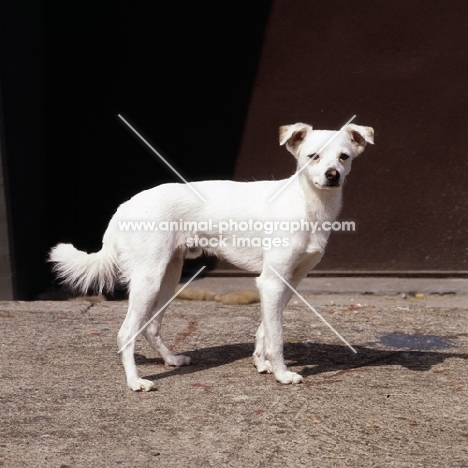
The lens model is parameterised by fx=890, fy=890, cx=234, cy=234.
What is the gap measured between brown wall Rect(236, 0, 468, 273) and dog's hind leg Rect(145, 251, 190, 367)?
85.4 inches

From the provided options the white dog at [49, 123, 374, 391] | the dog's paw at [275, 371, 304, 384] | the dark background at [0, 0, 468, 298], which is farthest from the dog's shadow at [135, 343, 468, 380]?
the dark background at [0, 0, 468, 298]

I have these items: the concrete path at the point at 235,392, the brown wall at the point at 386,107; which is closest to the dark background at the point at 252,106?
the brown wall at the point at 386,107

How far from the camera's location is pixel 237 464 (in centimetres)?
359

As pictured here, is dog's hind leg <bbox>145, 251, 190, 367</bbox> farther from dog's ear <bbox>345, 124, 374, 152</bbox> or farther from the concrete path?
dog's ear <bbox>345, 124, 374, 152</bbox>

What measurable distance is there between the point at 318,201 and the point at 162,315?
1105mm

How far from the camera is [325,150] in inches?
182

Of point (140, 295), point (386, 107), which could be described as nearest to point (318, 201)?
point (140, 295)

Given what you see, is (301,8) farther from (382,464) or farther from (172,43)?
(382,464)

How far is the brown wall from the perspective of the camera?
269 inches

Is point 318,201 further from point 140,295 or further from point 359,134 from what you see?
point 140,295

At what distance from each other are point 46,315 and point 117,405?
2064 mm

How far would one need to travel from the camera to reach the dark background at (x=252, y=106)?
6863 mm

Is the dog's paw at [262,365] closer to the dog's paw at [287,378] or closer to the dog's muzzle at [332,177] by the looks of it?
the dog's paw at [287,378]

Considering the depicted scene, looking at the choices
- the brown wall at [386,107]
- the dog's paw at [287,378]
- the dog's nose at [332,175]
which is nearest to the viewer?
the dog's nose at [332,175]
